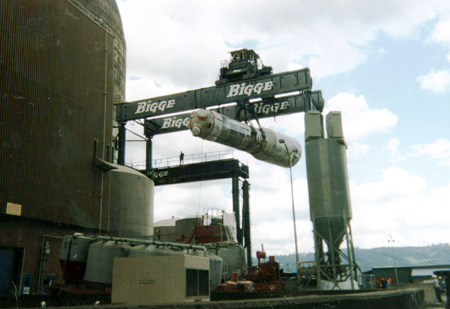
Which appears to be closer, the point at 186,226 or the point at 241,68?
the point at 241,68

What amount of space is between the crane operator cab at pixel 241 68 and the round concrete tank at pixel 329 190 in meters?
11.2

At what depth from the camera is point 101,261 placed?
20.2 m

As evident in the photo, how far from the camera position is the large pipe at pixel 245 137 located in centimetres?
2420

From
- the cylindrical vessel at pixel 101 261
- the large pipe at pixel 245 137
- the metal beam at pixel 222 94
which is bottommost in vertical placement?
the cylindrical vessel at pixel 101 261

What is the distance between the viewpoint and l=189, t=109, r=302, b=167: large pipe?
24.2 m

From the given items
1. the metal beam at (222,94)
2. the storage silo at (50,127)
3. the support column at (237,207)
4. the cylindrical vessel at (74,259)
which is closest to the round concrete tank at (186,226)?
the support column at (237,207)

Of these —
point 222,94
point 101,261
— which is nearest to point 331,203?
point 101,261

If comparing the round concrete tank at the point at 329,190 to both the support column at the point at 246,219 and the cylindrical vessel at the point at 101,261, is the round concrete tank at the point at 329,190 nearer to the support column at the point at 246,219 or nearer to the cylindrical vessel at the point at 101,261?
the cylindrical vessel at the point at 101,261

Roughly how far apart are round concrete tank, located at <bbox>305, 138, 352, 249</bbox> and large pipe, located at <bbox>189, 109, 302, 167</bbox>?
4363 millimetres

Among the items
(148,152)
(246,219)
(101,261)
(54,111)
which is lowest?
(101,261)

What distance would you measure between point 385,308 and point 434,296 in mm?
23254

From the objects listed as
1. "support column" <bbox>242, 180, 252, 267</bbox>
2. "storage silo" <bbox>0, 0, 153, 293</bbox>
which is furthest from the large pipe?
"support column" <bbox>242, 180, 252, 267</bbox>

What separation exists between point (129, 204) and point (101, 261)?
13.0 m

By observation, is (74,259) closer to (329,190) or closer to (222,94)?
(329,190)
